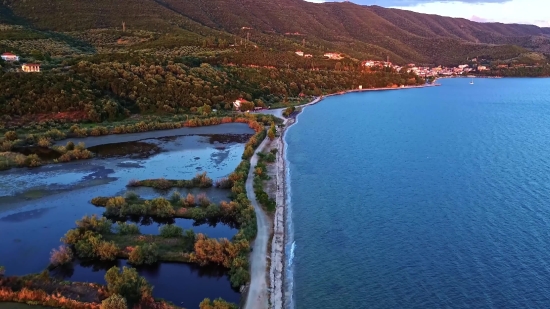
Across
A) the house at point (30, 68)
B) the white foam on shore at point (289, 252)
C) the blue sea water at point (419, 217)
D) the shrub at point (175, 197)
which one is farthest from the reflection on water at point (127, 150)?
the house at point (30, 68)

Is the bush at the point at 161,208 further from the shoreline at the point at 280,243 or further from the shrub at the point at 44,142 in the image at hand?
the shrub at the point at 44,142

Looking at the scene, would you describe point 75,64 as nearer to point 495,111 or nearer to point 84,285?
point 84,285

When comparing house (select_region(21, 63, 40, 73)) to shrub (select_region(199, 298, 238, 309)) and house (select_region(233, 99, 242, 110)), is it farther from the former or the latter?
shrub (select_region(199, 298, 238, 309))

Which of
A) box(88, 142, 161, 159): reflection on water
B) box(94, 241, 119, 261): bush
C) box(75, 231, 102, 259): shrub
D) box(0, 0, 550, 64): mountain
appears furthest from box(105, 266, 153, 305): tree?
box(0, 0, 550, 64): mountain

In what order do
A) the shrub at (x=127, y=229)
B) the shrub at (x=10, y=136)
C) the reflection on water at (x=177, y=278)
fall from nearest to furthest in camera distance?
the reflection on water at (x=177, y=278) < the shrub at (x=127, y=229) < the shrub at (x=10, y=136)

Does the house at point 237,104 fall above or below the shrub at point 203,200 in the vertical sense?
above

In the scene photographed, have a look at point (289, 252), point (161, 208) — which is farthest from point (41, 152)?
point (289, 252)
